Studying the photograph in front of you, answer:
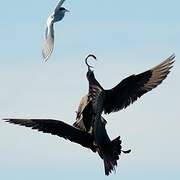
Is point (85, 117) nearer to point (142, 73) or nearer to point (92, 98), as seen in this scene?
point (92, 98)

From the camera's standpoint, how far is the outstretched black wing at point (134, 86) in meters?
8.65

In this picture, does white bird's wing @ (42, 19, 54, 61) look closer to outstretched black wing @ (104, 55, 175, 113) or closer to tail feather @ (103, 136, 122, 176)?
outstretched black wing @ (104, 55, 175, 113)

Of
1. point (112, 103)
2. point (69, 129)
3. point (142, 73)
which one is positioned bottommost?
point (69, 129)

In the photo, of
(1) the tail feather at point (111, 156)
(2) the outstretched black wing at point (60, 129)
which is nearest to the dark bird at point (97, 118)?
(1) the tail feather at point (111, 156)

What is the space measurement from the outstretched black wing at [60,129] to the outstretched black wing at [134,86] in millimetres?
672

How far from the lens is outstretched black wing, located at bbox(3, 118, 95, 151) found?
7.36m

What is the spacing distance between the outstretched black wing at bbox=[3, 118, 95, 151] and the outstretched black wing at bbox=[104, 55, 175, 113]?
0.67m

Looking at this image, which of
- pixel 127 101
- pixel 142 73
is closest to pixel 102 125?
pixel 127 101

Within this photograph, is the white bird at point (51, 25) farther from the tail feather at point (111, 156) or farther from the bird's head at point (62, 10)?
the tail feather at point (111, 156)

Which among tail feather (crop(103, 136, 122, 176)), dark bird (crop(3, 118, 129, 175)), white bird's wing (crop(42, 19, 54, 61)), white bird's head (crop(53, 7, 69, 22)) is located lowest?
tail feather (crop(103, 136, 122, 176))

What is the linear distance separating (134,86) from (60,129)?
2.07 metres

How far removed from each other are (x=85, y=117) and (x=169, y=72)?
324 cm

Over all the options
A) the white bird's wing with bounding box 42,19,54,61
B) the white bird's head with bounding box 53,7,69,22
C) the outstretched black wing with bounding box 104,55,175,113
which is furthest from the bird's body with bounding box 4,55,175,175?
the white bird's head with bounding box 53,7,69,22

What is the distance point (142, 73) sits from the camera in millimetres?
10203
